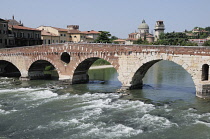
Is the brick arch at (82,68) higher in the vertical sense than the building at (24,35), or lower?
lower

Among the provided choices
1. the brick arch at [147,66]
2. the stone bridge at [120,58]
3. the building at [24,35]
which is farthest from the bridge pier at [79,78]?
the building at [24,35]

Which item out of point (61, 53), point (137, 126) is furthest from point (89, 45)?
point (137, 126)

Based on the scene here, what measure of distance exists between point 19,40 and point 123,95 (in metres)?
34.9

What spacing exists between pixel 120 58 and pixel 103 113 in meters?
10.2

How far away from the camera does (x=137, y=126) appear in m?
19.5

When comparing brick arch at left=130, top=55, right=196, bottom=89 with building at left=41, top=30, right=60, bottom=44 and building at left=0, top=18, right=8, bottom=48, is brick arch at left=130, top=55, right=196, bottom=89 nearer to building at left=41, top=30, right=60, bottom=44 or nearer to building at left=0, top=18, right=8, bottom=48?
building at left=0, top=18, right=8, bottom=48

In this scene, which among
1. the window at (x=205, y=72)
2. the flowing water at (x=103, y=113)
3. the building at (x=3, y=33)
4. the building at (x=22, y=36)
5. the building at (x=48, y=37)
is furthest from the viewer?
the building at (x=48, y=37)

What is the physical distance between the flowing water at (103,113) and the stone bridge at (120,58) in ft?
6.67

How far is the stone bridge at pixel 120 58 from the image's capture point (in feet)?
85.0

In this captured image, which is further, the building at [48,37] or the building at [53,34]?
the building at [53,34]

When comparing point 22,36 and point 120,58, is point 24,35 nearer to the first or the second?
point 22,36

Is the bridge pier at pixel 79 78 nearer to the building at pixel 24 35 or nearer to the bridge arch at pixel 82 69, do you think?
the bridge arch at pixel 82 69

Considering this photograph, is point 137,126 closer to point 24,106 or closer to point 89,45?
point 24,106

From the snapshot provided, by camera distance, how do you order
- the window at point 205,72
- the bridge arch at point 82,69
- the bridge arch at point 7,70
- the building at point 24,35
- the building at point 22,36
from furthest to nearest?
the building at point 24,35 → the building at point 22,36 → the bridge arch at point 7,70 → the bridge arch at point 82,69 → the window at point 205,72
